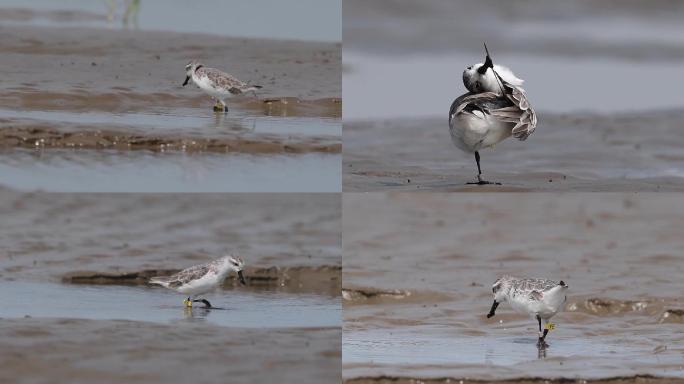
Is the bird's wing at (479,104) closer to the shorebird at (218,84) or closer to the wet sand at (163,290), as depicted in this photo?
the wet sand at (163,290)

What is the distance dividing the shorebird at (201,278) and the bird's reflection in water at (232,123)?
1.75m

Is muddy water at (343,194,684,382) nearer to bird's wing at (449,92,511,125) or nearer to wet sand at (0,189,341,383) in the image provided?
wet sand at (0,189,341,383)

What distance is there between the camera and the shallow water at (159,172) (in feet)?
38.1

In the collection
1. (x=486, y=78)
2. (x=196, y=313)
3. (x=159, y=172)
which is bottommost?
A: (x=196, y=313)

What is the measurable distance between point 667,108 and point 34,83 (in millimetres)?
7428

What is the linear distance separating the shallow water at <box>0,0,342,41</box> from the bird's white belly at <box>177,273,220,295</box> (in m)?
7.68

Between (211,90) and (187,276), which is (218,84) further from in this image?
(187,276)

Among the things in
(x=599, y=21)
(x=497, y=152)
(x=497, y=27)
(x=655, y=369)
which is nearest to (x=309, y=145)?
(x=497, y=152)

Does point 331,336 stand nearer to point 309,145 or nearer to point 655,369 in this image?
point 655,369

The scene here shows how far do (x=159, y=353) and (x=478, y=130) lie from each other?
3.21m

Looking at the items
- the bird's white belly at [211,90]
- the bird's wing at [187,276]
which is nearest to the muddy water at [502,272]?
the bird's wing at [187,276]

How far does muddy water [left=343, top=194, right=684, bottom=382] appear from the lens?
9.09 m

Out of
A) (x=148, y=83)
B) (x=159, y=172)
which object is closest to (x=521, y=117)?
(x=159, y=172)

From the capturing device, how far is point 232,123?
13102mm
